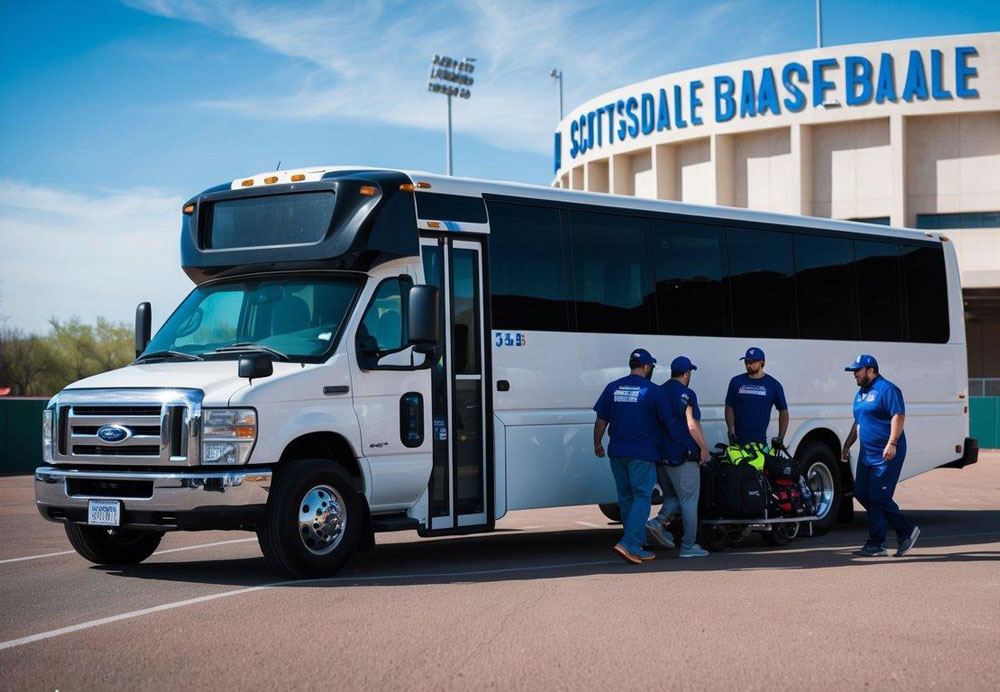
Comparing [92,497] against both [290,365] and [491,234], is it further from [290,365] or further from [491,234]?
[491,234]

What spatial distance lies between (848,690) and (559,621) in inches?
95.2

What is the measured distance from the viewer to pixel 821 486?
15.6 meters

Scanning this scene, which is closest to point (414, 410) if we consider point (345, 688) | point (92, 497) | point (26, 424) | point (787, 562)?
point (92, 497)

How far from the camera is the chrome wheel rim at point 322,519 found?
10523 millimetres

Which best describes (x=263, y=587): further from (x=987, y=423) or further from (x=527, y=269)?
(x=987, y=423)

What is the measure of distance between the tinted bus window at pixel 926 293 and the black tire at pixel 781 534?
3.90 m

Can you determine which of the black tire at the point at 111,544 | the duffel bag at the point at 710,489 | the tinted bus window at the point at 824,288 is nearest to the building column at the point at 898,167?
the tinted bus window at the point at 824,288

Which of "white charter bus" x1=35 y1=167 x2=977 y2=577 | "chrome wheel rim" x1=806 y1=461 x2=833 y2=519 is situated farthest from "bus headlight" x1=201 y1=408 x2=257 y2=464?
"chrome wheel rim" x1=806 y1=461 x2=833 y2=519

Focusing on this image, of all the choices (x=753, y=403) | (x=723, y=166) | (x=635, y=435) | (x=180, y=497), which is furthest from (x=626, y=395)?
(x=723, y=166)

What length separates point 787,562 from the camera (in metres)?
12.2

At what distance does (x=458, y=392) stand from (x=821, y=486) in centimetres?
568

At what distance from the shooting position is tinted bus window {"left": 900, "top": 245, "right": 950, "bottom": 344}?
17000mm

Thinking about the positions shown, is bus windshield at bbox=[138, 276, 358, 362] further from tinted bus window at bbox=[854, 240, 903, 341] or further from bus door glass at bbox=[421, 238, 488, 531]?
tinted bus window at bbox=[854, 240, 903, 341]

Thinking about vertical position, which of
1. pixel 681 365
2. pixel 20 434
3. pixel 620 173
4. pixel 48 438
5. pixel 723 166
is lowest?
pixel 20 434
